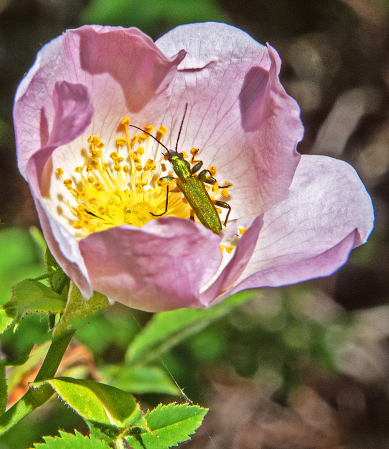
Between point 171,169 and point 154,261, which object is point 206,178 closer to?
point 171,169

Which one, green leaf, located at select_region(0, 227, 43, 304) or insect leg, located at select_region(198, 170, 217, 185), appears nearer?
insect leg, located at select_region(198, 170, 217, 185)

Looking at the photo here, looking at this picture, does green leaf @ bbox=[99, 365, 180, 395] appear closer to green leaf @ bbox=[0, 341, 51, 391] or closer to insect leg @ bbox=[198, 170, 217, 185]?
green leaf @ bbox=[0, 341, 51, 391]

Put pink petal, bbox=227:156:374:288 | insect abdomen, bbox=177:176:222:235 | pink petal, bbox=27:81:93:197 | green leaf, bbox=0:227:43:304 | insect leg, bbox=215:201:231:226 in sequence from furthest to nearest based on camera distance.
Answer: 1. green leaf, bbox=0:227:43:304
2. insect leg, bbox=215:201:231:226
3. insect abdomen, bbox=177:176:222:235
4. pink petal, bbox=227:156:374:288
5. pink petal, bbox=27:81:93:197

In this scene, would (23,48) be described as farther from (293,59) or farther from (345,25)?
(345,25)

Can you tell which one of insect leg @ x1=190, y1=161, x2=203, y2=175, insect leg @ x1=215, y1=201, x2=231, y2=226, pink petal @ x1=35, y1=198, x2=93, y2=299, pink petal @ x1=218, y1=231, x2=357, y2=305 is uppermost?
pink petal @ x1=35, y1=198, x2=93, y2=299

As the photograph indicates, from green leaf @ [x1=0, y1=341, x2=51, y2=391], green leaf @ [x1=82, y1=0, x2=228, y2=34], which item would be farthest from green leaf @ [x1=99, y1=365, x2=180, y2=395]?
green leaf @ [x1=82, y1=0, x2=228, y2=34]

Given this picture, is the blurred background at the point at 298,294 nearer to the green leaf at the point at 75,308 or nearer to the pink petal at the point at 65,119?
the green leaf at the point at 75,308

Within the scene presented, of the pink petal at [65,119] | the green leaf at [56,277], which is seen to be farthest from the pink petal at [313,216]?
the pink petal at [65,119]

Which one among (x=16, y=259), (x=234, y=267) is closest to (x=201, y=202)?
(x=234, y=267)
